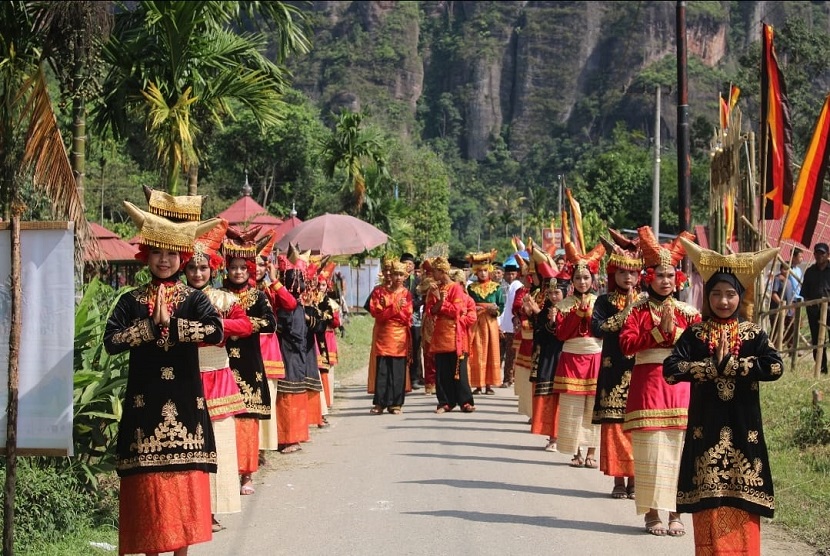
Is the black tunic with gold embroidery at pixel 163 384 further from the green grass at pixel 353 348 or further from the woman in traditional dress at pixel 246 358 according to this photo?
the green grass at pixel 353 348

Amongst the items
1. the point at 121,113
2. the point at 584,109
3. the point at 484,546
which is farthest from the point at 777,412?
the point at 584,109

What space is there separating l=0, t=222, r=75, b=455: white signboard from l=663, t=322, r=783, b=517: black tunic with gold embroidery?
3301mm

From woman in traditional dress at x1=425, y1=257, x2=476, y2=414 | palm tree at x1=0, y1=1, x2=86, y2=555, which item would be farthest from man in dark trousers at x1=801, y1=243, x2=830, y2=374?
palm tree at x1=0, y1=1, x2=86, y2=555

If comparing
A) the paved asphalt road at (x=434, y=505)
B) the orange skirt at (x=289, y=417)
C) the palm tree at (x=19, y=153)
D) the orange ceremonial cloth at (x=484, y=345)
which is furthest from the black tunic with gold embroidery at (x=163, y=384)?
the orange ceremonial cloth at (x=484, y=345)

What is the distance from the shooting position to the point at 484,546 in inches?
297

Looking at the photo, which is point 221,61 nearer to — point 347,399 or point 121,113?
point 121,113

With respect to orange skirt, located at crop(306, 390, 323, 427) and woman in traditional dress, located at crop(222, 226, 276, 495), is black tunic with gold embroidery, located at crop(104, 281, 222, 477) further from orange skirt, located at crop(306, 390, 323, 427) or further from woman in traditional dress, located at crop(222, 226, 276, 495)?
orange skirt, located at crop(306, 390, 323, 427)

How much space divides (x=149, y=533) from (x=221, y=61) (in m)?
9.33

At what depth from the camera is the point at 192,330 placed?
6.25 m

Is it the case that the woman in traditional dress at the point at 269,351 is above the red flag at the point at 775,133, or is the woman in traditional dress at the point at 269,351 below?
below

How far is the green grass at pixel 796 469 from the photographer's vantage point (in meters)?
8.24

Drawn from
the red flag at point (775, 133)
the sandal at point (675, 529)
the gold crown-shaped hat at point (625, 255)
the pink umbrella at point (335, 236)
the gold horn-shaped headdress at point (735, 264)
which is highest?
the red flag at point (775, 133)

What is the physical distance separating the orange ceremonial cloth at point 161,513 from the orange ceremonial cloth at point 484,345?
11.2 m

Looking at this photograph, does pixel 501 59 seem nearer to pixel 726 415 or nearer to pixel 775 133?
pixel 775 133
